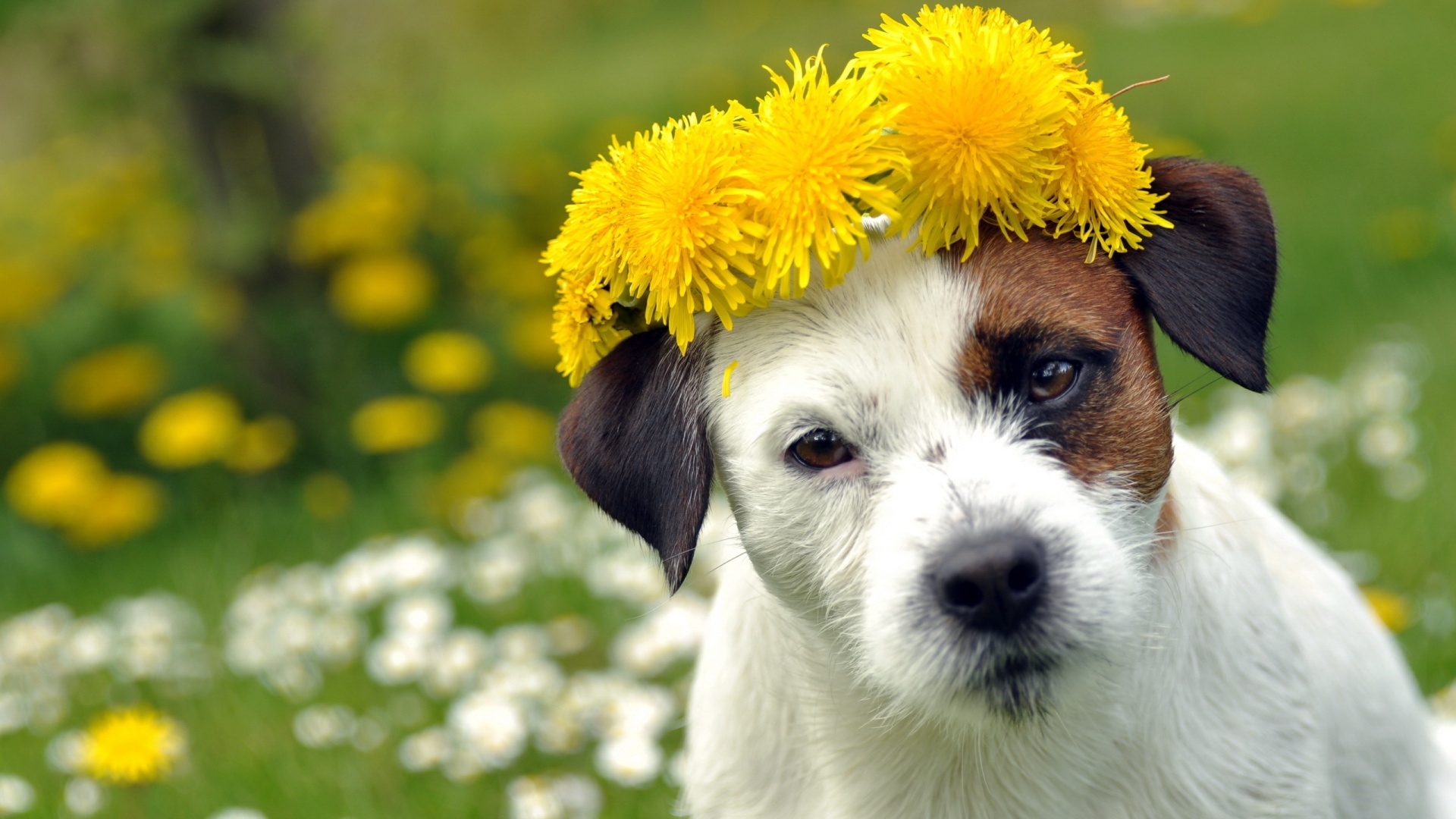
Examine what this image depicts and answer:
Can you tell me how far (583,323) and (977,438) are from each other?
0.67 meters

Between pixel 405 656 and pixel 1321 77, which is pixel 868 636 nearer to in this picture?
pixel 405 656

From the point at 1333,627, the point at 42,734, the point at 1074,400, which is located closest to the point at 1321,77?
the point at 1333,627

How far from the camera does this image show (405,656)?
400cm

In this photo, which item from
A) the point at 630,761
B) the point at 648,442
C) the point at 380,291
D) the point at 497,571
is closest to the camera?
the point at 648,442

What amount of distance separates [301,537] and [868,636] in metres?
3.92

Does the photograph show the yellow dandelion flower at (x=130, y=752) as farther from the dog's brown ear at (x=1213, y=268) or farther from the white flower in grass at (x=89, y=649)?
the dog's brown ear at (x=1213, y=268)

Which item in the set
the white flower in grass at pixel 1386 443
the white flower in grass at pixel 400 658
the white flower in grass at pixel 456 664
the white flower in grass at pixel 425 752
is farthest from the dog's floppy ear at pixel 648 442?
the white flower in grass at pixel 1386 443

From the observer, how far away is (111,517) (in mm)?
5629

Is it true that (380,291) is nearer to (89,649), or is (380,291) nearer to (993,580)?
(89,649)

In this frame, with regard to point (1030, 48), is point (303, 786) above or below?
below

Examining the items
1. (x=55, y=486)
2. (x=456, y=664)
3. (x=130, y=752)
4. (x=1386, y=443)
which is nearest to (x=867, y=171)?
(x=130, y=752)

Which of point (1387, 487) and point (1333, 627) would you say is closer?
point (1333, 627)

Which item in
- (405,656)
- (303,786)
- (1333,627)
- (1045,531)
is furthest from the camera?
(405,656)

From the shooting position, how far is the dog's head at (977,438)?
1967 millimetres
